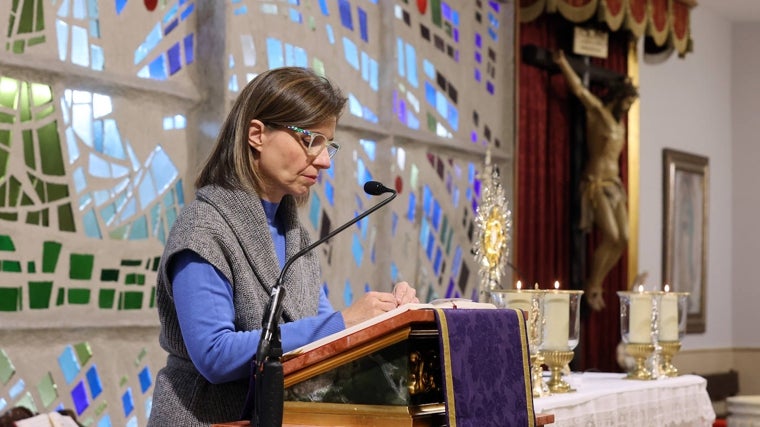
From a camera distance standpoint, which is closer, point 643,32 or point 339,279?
point 339,279

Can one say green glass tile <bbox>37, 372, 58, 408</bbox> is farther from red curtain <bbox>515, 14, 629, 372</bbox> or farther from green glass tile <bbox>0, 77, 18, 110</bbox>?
red curtain <bbox>515, 14, 629, 372</bbox>

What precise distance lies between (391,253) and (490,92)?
1.56 m

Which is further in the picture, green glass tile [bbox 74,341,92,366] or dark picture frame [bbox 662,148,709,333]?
dark picture frame [bbox 662,148,709,333]

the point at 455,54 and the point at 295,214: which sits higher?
the point at 455,54

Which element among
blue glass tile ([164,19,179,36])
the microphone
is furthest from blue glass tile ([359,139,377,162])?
the microphone

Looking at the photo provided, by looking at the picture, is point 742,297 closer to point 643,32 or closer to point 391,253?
point 643,32

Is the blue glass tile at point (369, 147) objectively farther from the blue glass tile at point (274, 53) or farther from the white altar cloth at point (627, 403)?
the white altar cloth at point (627, 403)

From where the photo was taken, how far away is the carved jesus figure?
797 cm

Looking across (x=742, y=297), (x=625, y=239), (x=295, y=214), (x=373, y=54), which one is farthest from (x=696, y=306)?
(x=295, y=214)

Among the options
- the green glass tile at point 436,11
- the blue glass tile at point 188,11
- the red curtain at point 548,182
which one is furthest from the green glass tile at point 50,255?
the red curtain at point 548,182

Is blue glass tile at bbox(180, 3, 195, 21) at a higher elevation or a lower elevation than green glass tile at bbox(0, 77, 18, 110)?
higher

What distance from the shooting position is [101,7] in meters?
4.86

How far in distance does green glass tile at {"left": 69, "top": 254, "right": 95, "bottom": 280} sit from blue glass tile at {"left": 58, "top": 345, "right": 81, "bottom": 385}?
29 cm

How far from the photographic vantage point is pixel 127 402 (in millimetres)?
4914
